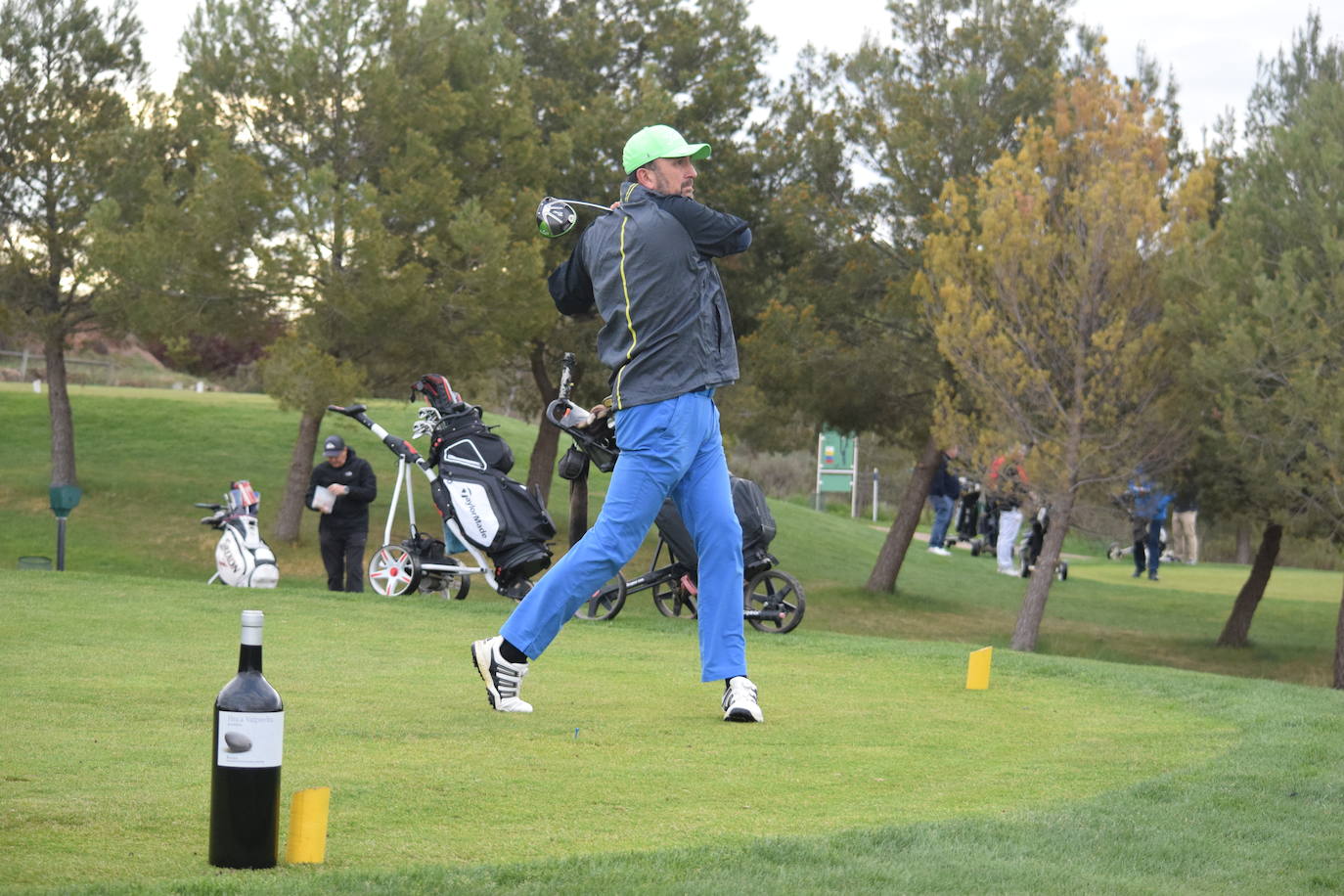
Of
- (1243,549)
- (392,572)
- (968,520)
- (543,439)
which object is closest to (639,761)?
(392,572)

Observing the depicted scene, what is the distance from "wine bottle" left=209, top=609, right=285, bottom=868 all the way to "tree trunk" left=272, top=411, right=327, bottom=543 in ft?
73.6

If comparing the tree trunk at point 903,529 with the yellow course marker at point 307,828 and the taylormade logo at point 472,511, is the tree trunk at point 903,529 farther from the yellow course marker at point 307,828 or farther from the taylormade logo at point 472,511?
the yellow course marker at point 307,828

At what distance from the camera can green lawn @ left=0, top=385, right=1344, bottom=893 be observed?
362cm

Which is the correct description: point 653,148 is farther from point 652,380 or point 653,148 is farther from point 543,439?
point 543,439

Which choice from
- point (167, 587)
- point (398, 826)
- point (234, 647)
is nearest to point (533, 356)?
point (167, 587)

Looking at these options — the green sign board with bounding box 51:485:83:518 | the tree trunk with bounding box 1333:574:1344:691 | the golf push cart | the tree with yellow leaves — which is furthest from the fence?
the tree trunk with bounding box 1333:574:1344:691

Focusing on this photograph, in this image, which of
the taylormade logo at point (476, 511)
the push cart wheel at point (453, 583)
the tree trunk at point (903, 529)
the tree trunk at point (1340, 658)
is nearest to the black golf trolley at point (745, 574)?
the taylormade logo at point (476, 511)

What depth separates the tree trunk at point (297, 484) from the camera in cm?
2550

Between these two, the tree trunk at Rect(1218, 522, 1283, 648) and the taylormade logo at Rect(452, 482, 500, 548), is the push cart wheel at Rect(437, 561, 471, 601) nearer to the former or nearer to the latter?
the taylormade logo at Rect(452, 482, 500, 548)

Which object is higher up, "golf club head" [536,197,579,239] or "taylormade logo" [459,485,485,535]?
"golf club head" [536,197,579,239]

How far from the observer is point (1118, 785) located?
4961 millimetres

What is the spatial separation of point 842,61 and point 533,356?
7.01 metres

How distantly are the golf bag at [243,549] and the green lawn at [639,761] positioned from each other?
12.7 ft

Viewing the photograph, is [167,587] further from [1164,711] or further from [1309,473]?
[1309,473]
